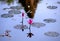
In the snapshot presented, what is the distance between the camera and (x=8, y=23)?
0.77m

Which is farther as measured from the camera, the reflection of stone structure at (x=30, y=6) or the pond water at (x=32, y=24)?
the pond water at (x=32, y=24)

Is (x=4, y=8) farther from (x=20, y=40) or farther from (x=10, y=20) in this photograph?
(x=20, y=40)

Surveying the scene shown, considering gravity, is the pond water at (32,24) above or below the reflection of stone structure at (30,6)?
below

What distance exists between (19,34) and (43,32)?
0.14m

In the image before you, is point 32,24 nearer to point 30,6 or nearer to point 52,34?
point 52,34

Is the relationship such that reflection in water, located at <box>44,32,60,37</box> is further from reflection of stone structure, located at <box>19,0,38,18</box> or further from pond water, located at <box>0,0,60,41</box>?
reflection of stone structure, located at <box>19,0,38,18</box>

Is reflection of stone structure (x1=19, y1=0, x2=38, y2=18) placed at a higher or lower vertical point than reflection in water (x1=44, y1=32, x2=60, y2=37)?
higher

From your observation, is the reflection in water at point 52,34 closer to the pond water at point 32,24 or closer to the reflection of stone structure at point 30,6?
the pond water at point 32,24

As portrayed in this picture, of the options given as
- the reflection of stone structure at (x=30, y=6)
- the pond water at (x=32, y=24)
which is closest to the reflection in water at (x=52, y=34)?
the pond water at (x=32, y=24)

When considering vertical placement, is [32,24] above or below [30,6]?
below

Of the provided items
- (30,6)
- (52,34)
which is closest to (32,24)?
(52,34)

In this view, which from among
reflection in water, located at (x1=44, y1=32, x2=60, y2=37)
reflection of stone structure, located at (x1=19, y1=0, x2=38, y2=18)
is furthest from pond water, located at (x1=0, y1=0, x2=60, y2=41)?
reflection of stone structure, located at (x1=19, y1=0, x2=38, y2=18)

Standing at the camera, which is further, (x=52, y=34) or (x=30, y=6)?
(x=52, y=34)

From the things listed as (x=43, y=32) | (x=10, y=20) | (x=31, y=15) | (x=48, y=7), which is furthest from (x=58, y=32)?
(x=31, y=15)
